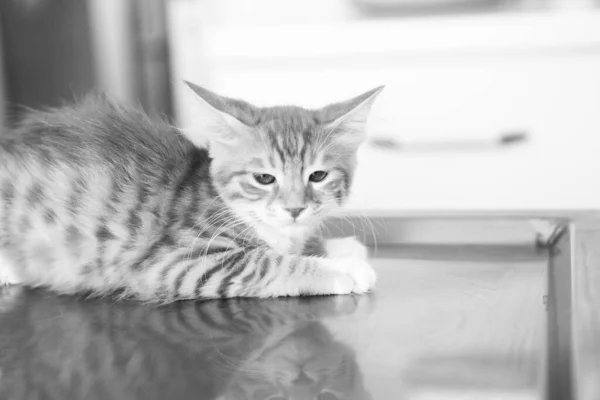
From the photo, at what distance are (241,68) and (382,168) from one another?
19.2 inches

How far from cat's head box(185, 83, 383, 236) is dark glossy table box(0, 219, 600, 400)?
0.68 ft

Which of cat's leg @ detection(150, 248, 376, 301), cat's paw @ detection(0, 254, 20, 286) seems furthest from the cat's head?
cat's paw @ detection(0, 254, 20, 286)

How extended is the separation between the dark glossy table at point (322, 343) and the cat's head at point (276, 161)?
208 millimetres

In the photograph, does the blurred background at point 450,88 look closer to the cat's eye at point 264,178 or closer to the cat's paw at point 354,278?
the cat's eye at point 264,178

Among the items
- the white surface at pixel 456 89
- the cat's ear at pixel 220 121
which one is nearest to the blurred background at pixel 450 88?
the white surface at pixel 456 89

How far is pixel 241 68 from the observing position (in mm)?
1943

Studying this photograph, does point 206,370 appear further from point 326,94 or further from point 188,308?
point 326,94

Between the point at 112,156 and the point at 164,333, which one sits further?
the point at 112,156

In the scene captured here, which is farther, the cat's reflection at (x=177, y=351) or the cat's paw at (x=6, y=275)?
the cat's paw at (x=6, y=275)

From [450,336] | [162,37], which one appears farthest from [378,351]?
[162,37]

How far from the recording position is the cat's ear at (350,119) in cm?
109

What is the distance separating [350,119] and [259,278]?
333 mm

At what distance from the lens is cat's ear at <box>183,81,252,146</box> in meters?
1.04

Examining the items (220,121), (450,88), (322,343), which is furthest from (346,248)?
(450,88)
